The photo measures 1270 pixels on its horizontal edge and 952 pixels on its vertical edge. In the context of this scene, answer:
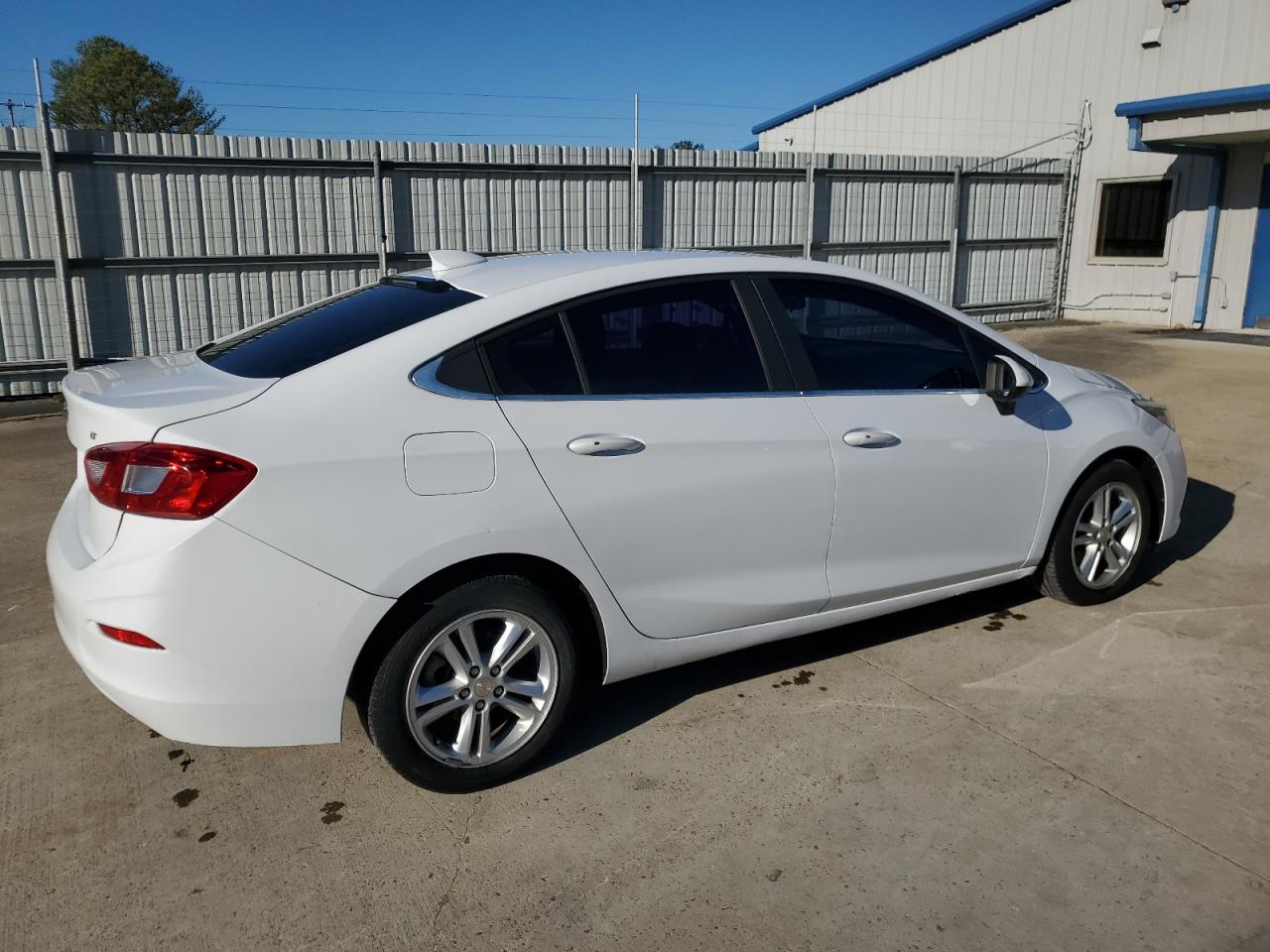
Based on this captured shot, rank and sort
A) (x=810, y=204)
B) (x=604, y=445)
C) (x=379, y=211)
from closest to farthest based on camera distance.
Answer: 1. (x=604, y=445)
2. (x=379, y=211)
3. (x=810, y=204)

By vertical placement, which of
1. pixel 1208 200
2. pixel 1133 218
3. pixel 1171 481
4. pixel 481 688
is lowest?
pixel 481 688

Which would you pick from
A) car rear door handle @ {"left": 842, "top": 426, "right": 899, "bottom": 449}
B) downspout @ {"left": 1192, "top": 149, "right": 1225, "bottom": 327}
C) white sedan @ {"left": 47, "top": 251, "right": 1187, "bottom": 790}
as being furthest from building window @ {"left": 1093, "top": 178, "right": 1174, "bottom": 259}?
car rear door handle @ {"left": 842, "top": 426, "right": 899, "bottom": 449}

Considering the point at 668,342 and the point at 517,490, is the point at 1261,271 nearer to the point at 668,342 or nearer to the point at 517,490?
the point at 668,342

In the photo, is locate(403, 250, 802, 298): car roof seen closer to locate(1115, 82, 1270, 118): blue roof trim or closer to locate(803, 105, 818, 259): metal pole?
locate(803, 105, 818, 259): metal pole

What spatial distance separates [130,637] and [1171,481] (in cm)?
441

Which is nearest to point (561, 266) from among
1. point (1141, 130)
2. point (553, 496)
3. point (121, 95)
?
point (553, 496)

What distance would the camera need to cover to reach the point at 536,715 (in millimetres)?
3258

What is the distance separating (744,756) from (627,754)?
0.39 m

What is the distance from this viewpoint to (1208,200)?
51.6 feet

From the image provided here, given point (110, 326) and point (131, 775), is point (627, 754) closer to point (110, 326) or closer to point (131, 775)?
point (131, 775)

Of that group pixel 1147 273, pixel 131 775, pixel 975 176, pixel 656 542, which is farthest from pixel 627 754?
pixel 1147 273

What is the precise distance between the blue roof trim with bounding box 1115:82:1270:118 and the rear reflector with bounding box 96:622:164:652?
14.8m

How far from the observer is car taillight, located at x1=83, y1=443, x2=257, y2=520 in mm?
2689

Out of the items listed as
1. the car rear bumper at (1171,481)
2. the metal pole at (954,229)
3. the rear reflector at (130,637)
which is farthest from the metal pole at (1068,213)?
the rear reflector at (130,637)
